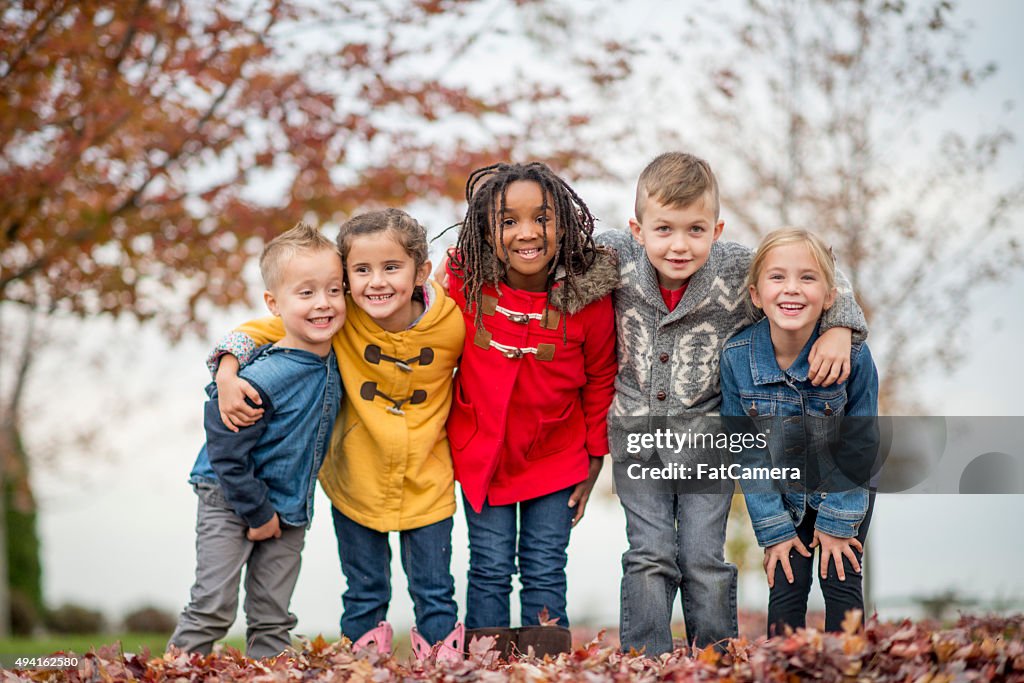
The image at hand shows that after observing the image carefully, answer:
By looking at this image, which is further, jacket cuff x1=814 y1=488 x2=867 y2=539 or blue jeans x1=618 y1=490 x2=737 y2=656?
blue jeans x1=618 y1=490 x2=737 y2=656

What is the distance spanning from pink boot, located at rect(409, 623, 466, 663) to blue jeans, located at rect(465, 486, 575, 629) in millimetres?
299

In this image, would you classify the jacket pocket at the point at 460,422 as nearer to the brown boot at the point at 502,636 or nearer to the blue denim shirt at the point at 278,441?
the blue denim shirt at the point at 278,441

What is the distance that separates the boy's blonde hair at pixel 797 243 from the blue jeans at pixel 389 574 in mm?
1534

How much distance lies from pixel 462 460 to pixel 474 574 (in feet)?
1.46

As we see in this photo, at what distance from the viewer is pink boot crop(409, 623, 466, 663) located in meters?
3.08

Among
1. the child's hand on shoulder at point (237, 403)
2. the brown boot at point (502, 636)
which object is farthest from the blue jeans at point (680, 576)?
the child's hand on shoulder at point (237, 403)

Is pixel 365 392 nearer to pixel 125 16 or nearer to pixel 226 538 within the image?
pixel 226 538

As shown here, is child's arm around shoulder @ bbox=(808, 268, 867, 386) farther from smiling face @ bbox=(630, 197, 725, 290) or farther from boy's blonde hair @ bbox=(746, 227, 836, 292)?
smiling face @ bbox=(630, 197, 725, 290)

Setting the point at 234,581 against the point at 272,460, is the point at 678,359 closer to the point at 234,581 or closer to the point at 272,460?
the point at 272,460

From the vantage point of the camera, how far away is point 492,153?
21.9 ft

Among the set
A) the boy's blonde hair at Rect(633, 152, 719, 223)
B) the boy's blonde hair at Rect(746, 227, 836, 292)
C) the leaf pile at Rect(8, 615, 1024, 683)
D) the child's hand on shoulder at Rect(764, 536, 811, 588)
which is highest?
the boy's blonde hair at Rect(633, 152, 719, 223)

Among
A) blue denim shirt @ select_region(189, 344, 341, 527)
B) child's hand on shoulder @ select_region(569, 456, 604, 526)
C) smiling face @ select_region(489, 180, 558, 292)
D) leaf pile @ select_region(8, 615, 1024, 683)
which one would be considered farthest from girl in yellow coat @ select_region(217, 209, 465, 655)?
leaf pile @ select_region(8, 615, 1024, 683)

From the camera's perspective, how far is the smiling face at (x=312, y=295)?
3.64 m

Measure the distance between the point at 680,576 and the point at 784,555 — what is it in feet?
1.28
